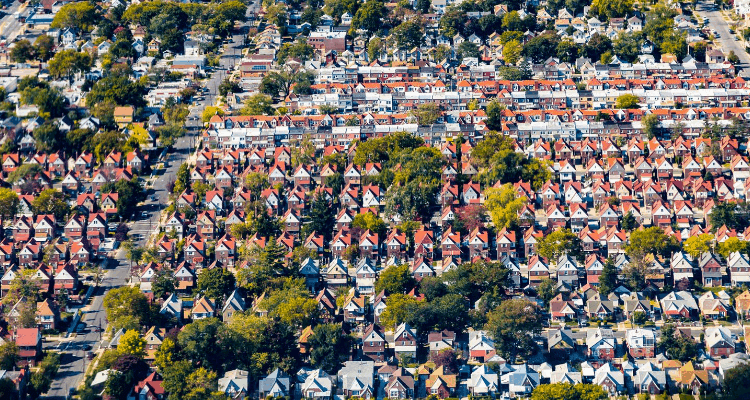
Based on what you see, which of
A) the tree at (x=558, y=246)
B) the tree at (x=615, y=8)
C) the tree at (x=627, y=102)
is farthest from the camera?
the tree at (x=615, y=8)

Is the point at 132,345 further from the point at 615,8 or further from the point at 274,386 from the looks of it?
the point at 615,8

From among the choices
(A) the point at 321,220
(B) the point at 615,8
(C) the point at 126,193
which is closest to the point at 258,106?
(C) the point at 126,193

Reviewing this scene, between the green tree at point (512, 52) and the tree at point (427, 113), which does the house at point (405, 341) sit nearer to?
the tree at point (427, 113)

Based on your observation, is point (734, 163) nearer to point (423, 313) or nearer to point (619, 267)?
point (619, 267)

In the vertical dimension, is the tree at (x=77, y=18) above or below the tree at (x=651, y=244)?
below

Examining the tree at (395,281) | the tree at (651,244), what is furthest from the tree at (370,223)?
the tree at (651,244)

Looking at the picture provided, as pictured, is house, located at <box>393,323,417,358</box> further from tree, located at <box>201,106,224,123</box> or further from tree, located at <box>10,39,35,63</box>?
tree, located at <box>10,39,35,63</box>
